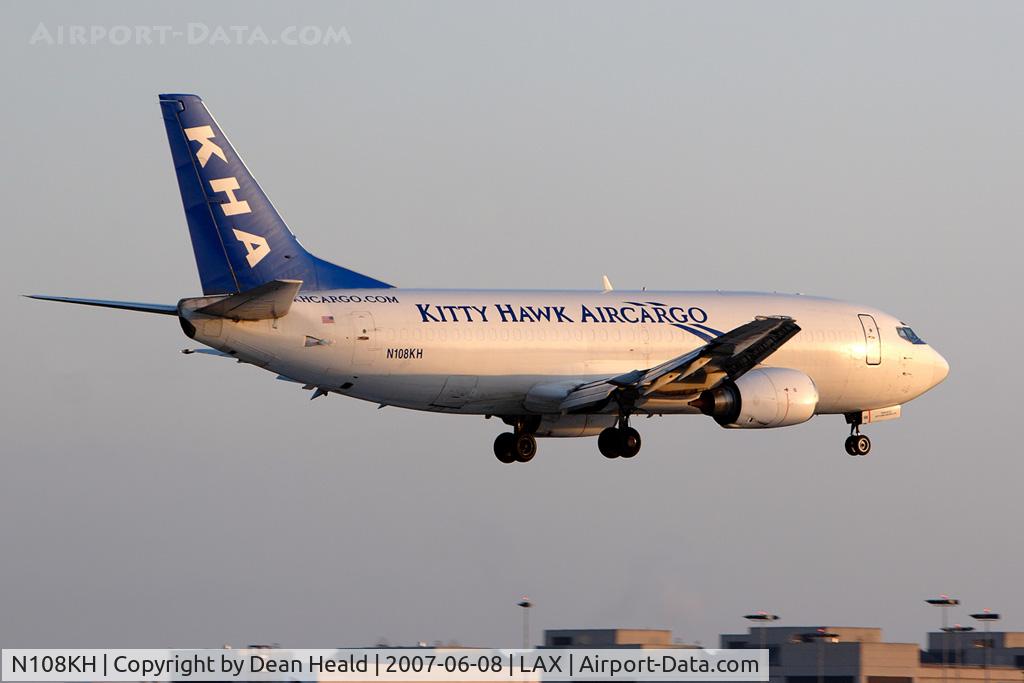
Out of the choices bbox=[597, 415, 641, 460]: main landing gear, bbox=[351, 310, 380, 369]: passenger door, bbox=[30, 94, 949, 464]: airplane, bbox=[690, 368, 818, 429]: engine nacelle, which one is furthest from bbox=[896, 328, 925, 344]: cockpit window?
bbox=[351, 310, 380, 369]: passenger door

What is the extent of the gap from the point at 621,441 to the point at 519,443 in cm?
310

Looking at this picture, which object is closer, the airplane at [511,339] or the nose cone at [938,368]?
the airplane at [511,339]

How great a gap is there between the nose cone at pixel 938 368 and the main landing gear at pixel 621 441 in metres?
10.3

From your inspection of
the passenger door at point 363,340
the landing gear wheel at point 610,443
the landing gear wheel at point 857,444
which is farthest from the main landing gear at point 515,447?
the landing gear wheel at point 857,444

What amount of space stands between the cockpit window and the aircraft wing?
24.0 ft

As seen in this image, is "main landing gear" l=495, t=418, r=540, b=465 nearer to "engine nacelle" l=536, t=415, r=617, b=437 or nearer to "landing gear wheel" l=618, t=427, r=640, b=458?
"engine nacelle" l=536, t=415, r=617, b=437

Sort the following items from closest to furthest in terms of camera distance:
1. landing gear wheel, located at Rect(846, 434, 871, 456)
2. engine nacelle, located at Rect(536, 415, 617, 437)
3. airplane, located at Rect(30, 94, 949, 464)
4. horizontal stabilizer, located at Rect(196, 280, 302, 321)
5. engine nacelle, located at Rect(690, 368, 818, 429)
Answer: horizontal stabilizer, located at Rect(196, 280, 302, 321), airplane, located at Rect(30, 94, 949, 464), engine nacelle, located at Rect(690, 368, 818, 429), engine nacelle, located at Rect(536, 415, 617, 437), landing gear wheel, located at Rect(846, 434, 871, 456)

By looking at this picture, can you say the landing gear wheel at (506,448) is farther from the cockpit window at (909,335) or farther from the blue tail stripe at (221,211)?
the cockpit window at (909,335)

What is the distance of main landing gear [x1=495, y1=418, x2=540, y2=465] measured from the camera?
171 feet

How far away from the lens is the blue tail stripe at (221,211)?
45.6 metres

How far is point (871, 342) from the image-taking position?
53.9m

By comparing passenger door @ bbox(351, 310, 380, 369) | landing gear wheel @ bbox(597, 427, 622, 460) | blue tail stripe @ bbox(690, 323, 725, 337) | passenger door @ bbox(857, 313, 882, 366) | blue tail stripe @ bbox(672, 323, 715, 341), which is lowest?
landing gear wheel @ bbox(597, 427, 622, 460)

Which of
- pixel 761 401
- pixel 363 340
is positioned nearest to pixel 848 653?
pixel 761 401

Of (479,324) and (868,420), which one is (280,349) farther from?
(868,420)
